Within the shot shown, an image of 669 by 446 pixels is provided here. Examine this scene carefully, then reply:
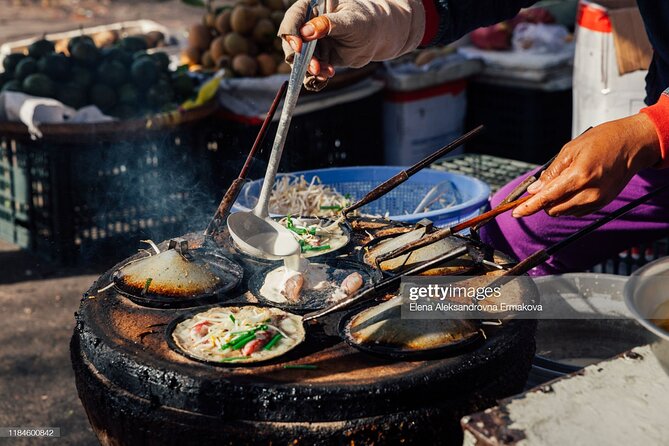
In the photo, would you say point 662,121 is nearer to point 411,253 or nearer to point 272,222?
point 411,253

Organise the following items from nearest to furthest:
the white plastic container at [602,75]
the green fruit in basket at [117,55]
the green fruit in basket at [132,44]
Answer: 1. the white plastic container at [602,75]
2. the green fruit in basket at [117,55]
3. the green fruit in basket at [132,44]

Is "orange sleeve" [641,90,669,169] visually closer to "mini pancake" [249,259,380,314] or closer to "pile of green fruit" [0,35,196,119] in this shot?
"mini pancake" [249,259,380,314]

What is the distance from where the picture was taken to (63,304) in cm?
503

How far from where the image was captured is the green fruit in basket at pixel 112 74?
17.7 ft

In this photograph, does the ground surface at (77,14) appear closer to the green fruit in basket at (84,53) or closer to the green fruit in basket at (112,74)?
the green fruit in basket at (84,53)

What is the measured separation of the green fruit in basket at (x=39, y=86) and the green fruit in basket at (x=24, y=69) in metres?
0.17

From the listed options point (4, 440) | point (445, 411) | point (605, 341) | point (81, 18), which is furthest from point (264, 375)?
point (81, 18)

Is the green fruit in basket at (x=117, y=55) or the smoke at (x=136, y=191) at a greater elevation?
the green fruit in basket at (x=117, y=55)

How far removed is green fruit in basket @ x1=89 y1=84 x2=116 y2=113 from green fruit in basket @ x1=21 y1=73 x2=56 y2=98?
252 millimetres

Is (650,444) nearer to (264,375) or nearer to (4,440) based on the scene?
(264,375)

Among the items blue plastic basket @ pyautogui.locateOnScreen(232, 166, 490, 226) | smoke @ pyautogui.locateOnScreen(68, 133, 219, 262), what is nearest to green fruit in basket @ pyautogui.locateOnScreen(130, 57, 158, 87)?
smoke @ pyautogui.locateOnScreen(68, 133, 219, 262)

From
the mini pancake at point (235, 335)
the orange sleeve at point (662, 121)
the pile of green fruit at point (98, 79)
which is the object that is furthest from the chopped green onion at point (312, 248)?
the pile of green fruit at point (98, 79)

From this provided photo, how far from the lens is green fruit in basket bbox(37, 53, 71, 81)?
5.36 metres

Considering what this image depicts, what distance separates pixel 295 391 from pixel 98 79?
155 inches
